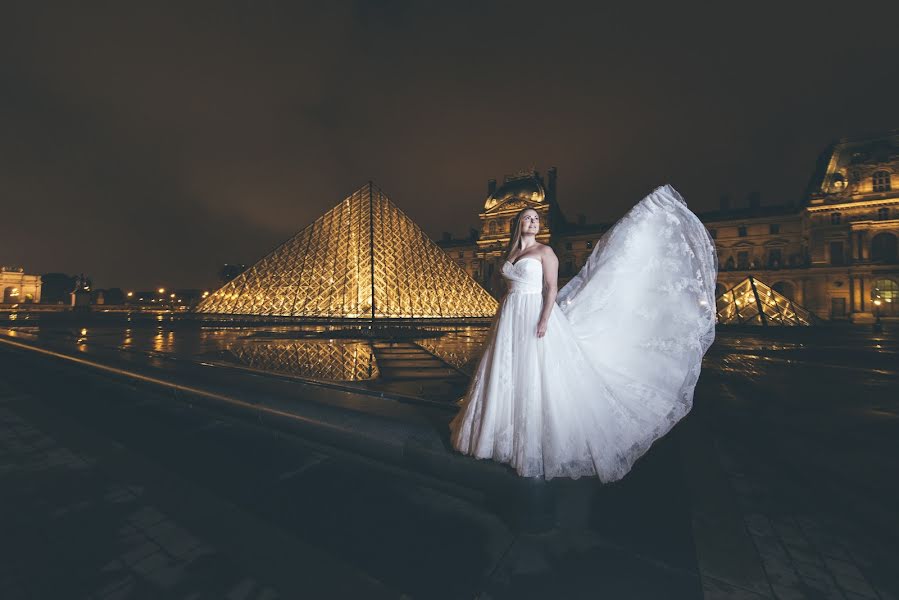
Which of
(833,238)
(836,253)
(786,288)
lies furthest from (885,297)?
(786,288)

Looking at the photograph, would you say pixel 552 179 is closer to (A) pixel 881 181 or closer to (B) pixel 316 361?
(A) pixel 881 181

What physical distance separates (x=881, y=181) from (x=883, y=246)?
5.75 m

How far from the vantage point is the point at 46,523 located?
194 cm

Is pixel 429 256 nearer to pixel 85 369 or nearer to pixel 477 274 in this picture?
pixel 85 369

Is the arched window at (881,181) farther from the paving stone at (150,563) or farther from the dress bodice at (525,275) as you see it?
the paving stone at (150,563)

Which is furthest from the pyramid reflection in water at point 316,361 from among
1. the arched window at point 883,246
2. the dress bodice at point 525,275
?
the arched window at point 883,246

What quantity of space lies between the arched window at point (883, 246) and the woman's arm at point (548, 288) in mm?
45988

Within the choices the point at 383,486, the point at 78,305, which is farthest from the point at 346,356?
the point at 78,305

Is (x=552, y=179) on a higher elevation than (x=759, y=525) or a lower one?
higher

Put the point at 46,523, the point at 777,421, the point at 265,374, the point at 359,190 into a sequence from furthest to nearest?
the point at 359,190 → the point at 265,374 → the point at 777,421 → the point at 46,523

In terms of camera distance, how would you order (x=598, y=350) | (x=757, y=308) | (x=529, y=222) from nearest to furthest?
1. (x=529, y=222)
2. (x=598, y=350)
3. (x=757, y=308)

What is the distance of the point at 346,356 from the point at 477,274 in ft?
147

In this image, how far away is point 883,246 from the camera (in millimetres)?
31359

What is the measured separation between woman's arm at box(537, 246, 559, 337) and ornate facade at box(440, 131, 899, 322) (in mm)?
42103
